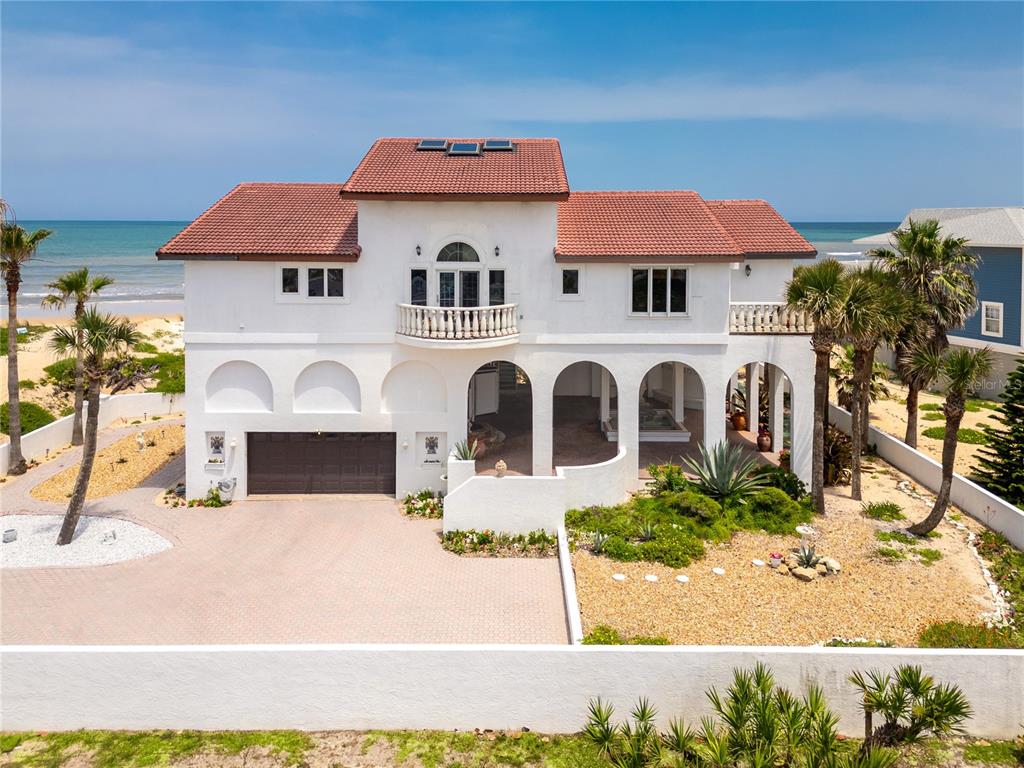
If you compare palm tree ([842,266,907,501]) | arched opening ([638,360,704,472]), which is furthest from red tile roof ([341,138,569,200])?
palm tree ([842,266,907,501])

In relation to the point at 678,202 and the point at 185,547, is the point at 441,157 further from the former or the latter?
the point at 185,547

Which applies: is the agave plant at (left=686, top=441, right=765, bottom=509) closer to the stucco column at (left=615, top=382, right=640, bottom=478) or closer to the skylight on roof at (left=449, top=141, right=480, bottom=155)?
the stucco column at (left=615, top=382, right=640, bottom=478)

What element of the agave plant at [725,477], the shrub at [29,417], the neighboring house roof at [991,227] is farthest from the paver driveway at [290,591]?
the neighboring house roof at [991,227]

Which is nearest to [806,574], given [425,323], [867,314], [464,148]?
[867,314]

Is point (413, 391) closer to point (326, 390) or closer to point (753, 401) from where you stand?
point (326, 390)

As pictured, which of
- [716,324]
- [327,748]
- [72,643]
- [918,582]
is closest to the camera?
[327,748]

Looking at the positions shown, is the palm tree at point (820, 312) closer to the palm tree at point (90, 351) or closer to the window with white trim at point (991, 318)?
the palm tree at point (90, 351)

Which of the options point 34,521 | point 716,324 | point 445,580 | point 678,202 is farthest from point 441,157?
point 34,521
